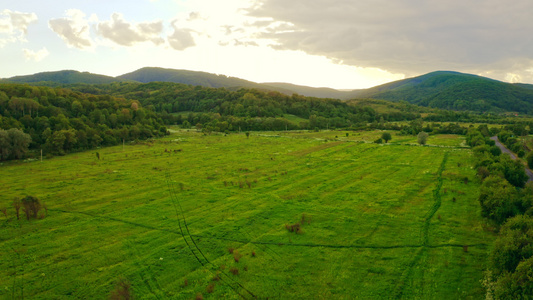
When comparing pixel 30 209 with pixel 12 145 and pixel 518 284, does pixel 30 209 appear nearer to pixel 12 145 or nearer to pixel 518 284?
pixel 518 284

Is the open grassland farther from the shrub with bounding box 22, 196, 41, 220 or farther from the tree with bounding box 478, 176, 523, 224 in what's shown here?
the tree with bounding box 478, 176, 523, 224

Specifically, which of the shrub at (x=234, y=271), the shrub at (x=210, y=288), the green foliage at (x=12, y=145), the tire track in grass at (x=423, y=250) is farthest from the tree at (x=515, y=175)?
the green foliage at (x=12, y=145)

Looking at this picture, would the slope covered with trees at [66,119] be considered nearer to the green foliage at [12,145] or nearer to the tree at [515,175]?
the green foliage at [12,145]

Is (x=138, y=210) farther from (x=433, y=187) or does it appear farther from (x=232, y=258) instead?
(x=433, y=187)

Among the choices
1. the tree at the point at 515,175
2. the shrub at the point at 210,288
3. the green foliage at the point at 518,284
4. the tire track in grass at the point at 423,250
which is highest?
the tree at the point at 515,175

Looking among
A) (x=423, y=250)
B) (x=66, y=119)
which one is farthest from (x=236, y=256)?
(x=66, y=119)

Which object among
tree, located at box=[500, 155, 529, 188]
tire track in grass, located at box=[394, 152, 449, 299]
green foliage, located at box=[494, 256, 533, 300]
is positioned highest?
tree, located at box=[500, 155, 529, 188]

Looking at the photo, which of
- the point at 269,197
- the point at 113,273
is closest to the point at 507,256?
the point at 269,197

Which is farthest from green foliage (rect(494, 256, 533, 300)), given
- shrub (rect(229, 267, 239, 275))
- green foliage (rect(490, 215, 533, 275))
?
shrub (rect(229, 267, 239, 275))
